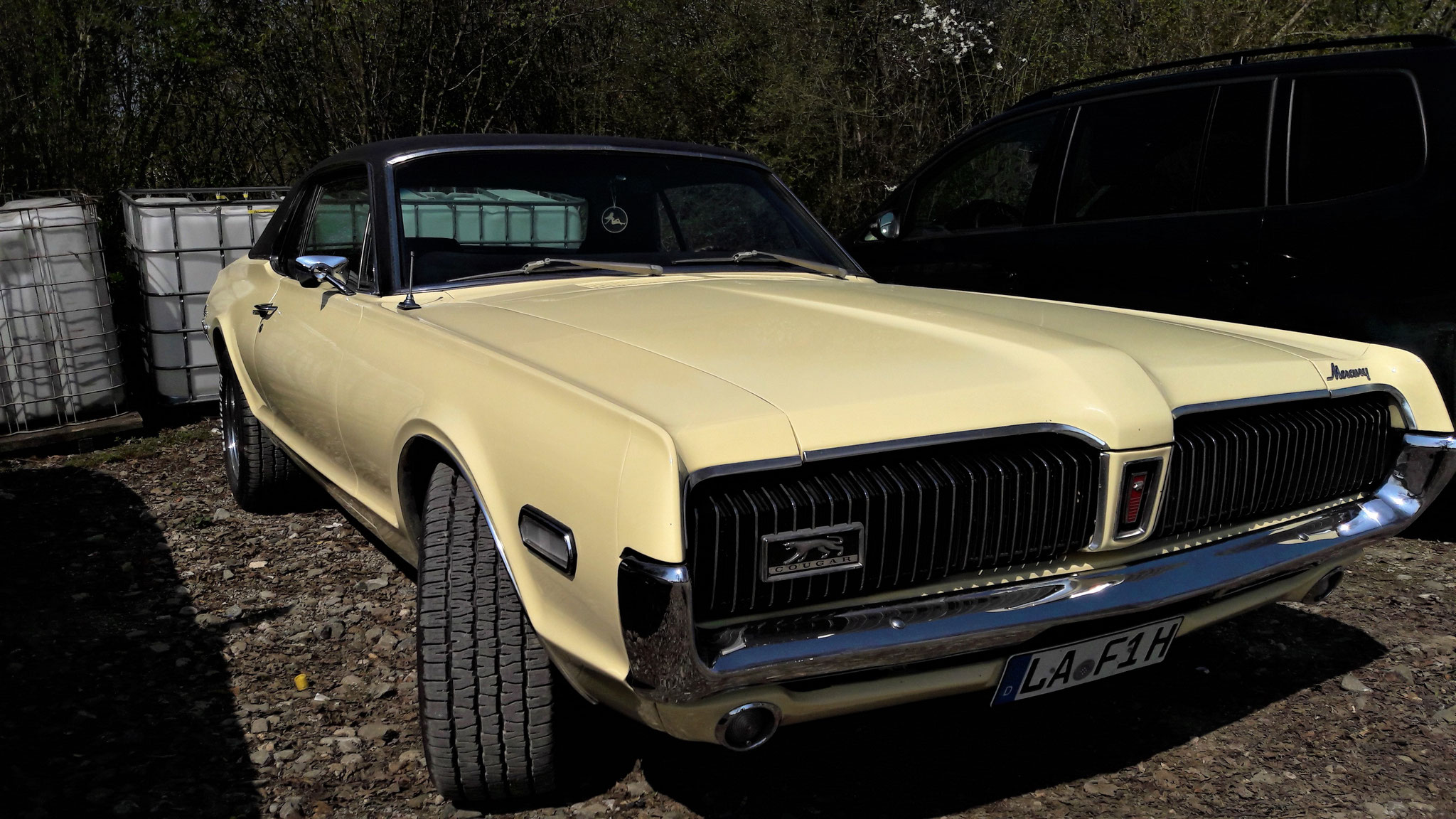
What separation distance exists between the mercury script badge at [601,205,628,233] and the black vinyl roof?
208mm

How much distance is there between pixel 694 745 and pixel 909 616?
0.97 metres

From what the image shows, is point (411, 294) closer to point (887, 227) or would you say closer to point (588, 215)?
point (588, 215)

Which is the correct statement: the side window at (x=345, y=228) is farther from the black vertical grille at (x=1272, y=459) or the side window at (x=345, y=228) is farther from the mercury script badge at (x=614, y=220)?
the black vertical grille at (x=1272, y=459)

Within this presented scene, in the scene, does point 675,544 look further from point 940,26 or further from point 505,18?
point 940,26

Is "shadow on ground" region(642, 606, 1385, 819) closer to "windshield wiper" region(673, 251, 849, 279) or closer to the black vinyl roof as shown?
"windshield wiper" region(673, 251, 849, 279)

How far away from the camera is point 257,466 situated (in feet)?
14.5

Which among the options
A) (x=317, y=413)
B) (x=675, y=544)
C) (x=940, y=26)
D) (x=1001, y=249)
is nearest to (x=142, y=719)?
(x=317, y=413)

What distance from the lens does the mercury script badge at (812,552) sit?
1.86 meters

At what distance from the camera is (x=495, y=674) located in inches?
87.4

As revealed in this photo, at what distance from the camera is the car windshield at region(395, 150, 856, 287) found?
3.22 m

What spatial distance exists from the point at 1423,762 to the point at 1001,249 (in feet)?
9.27

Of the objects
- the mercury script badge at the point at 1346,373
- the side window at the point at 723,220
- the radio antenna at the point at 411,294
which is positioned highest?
the side window at the point at 723,220

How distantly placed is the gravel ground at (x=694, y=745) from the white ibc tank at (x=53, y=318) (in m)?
2.01

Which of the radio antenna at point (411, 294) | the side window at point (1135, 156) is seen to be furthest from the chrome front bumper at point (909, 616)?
the side window at point (1135, 156)
